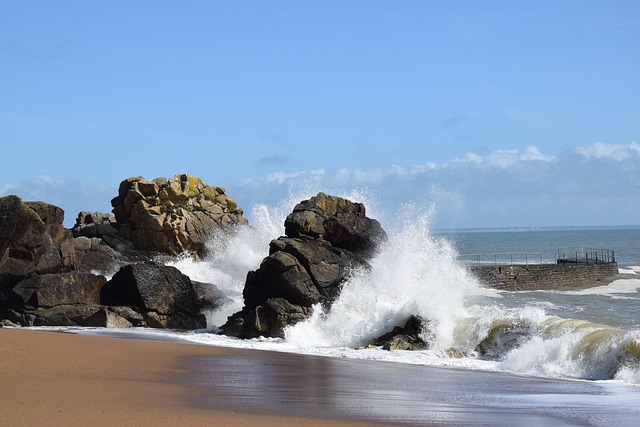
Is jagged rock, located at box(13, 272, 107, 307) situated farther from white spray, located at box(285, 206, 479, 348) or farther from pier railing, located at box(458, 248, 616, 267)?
pier railing, located at box(458, 248, 616, 267)

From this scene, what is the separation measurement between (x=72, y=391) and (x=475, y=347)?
942 cm

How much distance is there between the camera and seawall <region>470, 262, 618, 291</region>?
44.1 meters

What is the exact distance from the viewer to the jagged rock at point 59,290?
21.3 metres

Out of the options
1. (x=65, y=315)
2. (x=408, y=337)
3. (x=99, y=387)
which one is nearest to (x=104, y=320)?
(x=65, y=315)

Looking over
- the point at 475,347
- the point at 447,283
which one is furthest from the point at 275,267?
the point at 475,347

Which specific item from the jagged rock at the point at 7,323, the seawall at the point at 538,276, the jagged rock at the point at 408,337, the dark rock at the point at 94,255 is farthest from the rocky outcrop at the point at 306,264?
the seawall at the point at 538,276

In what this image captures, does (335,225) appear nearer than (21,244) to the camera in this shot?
No

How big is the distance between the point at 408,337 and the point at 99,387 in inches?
346

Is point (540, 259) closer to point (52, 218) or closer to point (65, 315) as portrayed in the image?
point (52, 218)

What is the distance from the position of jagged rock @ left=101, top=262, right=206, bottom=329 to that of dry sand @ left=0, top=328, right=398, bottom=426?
635cm

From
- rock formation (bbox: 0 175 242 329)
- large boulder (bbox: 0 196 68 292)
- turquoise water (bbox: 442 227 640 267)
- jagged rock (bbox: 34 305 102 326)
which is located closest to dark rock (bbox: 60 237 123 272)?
rock formation (bbox: 0 175 242 329)

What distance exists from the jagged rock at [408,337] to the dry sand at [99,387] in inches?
148

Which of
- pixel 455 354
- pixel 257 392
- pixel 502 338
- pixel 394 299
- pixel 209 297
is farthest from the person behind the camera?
pixel 209 297

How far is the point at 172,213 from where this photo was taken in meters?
35.4
